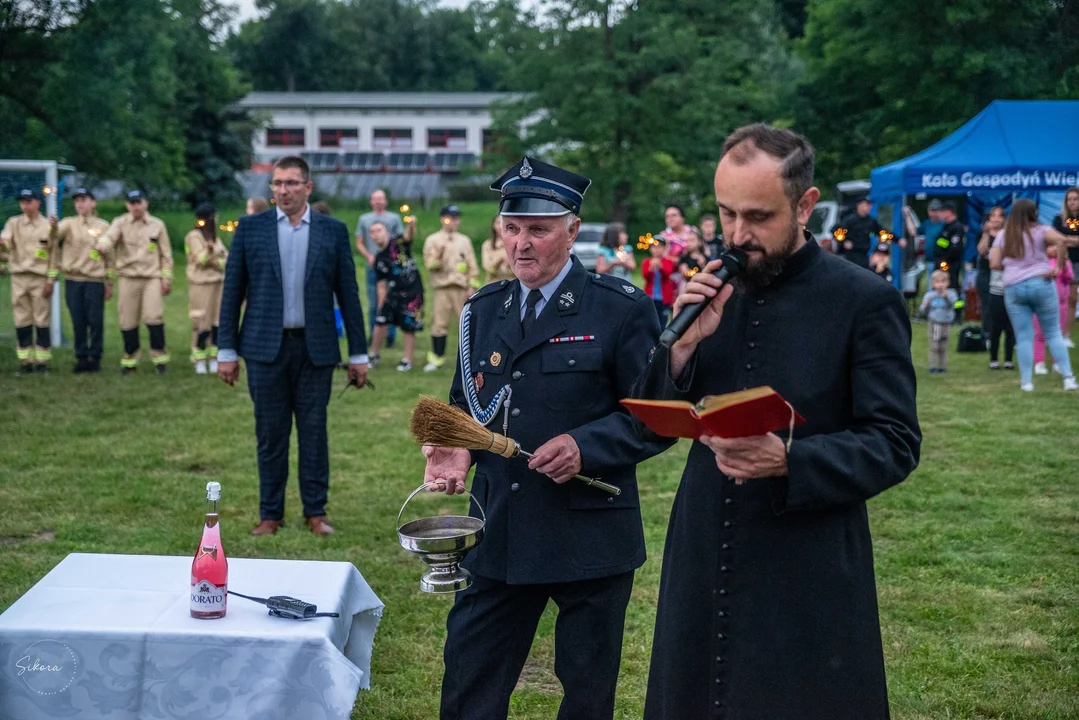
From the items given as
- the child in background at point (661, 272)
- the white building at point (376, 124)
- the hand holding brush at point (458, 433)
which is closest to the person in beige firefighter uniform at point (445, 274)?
the child in background at point (661, 272)

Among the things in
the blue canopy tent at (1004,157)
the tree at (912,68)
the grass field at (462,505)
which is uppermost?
the tree at (912,68)

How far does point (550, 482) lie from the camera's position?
146 inches

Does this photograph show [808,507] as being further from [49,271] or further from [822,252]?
[49,271]

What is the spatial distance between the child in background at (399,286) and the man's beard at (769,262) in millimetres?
12733

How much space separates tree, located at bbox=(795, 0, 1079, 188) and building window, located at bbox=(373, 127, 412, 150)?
4891cm

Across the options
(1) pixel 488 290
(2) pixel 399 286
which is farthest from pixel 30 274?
(1) pixel 488 290

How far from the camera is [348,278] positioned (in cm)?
763

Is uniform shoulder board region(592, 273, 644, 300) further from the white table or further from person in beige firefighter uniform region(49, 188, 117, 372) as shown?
person in beige firefighter uniform region(49, 188, 117, 372)

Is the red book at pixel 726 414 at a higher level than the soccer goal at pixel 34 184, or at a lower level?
lower

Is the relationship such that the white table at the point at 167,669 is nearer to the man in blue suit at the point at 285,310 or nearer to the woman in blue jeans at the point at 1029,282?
the man in blue suit at the point at 285,310

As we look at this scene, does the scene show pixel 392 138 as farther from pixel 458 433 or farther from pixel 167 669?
pixel 458 433

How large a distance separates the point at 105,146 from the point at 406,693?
26.3 metres

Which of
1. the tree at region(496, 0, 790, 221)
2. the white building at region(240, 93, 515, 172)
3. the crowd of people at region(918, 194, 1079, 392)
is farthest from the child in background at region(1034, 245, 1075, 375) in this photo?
the white building at region(240, 93, 515, 172)

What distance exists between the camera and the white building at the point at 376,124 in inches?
3322
